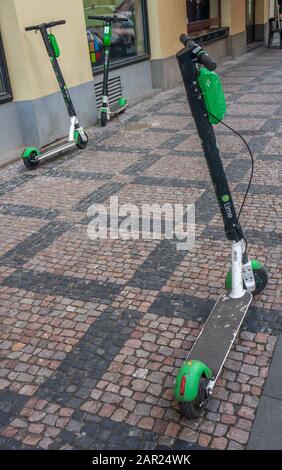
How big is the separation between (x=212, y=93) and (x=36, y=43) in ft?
18.0

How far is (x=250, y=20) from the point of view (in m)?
18.8

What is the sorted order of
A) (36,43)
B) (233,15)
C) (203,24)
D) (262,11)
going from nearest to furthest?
(36,43) → (203,24) → (233,15) → (262,11)

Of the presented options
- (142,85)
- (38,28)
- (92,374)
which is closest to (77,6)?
(38,28)

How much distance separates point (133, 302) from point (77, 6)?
21.0 feet

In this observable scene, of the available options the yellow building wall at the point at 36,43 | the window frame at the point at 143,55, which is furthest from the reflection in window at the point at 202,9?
the yellow building wall at the point at 36,43

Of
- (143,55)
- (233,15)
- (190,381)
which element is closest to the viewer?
(190,381)

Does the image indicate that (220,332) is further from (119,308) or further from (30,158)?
(30,158)

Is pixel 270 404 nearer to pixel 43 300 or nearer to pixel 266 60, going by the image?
pixel 43 300

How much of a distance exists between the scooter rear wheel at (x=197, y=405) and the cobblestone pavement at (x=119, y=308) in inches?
2.8

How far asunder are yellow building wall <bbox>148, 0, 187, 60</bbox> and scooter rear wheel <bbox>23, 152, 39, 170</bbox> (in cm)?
560

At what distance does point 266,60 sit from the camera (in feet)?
51.0

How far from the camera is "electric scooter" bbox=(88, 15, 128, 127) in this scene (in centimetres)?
869

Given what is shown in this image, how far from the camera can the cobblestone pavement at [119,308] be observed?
9.28 feet

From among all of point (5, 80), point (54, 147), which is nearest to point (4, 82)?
A: point (5, 80)
